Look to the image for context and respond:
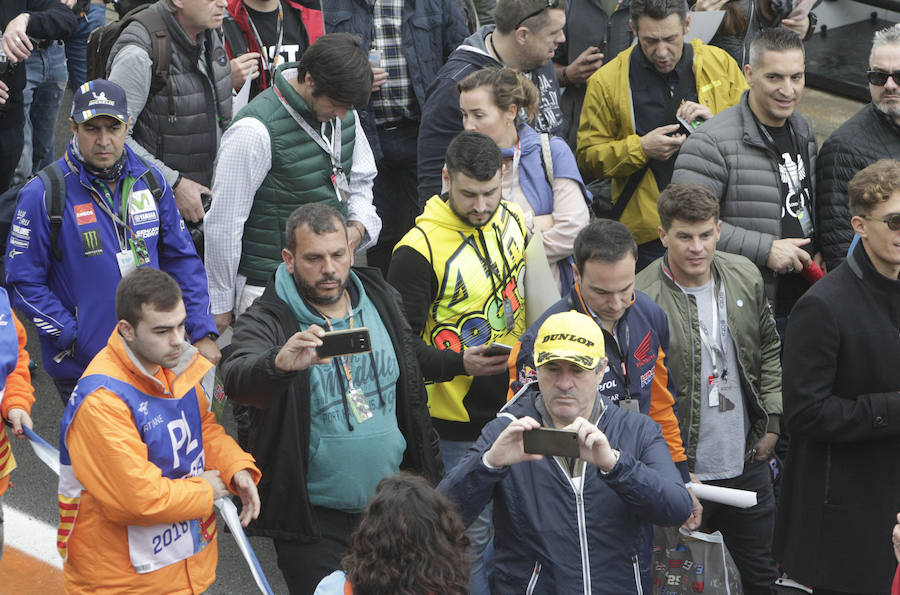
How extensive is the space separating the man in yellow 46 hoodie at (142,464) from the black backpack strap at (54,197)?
1050 mm

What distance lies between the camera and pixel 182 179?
6.21 metres

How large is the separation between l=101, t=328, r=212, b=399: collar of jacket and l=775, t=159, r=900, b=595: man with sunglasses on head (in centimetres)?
241

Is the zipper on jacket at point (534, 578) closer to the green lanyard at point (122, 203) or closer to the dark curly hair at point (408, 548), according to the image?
the dark curly hair at point (408, 548)

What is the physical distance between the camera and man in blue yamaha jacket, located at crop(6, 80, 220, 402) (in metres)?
5.35

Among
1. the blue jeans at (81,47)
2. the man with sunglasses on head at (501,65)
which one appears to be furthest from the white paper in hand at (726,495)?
the blue jeans at (81,47)

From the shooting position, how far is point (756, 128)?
20.1 ft

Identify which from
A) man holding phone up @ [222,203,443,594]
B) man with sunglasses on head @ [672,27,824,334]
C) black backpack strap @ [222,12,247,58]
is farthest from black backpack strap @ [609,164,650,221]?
man holding phone up @ [222,203,443,594]

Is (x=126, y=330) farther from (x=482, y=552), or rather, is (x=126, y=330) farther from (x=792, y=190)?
(x=792, y=190)

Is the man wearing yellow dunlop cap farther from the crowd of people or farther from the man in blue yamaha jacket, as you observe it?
the man in blue yamaha jacket

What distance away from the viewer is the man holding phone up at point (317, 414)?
15.3 ft

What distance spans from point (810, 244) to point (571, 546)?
2.95m

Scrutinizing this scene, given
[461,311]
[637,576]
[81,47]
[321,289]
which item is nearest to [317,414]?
[321,289]

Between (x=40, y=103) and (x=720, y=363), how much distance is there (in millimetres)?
5306

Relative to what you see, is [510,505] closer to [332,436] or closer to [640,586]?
[640,586]
